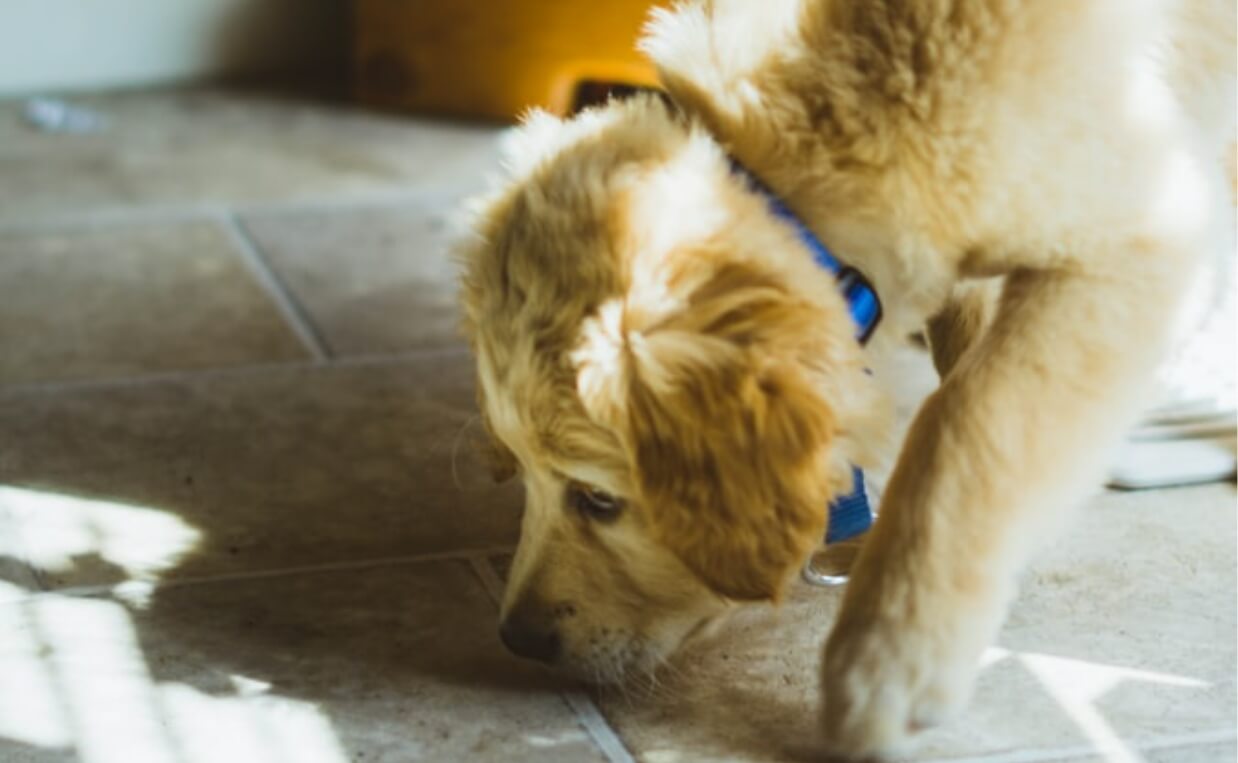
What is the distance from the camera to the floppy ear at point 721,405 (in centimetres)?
200

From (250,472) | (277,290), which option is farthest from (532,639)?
(277,290)

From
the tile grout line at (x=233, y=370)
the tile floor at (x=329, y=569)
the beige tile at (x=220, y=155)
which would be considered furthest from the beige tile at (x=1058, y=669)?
A: the beige tile at (x=220, y=155)

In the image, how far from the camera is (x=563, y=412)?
209 centimetres

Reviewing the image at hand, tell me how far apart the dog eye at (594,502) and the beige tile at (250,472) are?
1.79ft

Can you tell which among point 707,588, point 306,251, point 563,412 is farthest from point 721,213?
point 306,251

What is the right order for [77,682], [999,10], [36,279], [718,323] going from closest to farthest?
[718,323] < [999,10] < [77,682] < [36,279]

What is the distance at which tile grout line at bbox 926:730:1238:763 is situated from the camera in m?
2.15

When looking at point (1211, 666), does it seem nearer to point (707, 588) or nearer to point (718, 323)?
point (707, 588)

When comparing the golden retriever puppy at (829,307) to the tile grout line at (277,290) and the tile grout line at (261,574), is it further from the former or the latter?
the tile grout line at (277,290)

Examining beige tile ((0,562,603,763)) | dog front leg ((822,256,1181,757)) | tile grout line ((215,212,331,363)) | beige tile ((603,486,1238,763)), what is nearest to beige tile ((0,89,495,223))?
tile grout line ((215,212,331,363))

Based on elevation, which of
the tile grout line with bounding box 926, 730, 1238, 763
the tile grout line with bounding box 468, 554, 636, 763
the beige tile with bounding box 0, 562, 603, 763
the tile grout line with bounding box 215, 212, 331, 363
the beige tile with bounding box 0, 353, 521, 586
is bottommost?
the tile grout line with bounding box 215, 212, 331, 363

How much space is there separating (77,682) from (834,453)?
3.25 feet

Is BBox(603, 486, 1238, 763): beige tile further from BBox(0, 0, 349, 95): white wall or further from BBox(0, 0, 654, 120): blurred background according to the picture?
BBox(0, 0, 349, 95): white wall

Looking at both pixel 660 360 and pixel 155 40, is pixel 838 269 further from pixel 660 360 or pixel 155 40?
pixel 155 40
